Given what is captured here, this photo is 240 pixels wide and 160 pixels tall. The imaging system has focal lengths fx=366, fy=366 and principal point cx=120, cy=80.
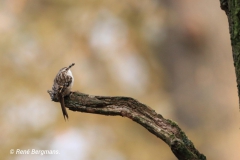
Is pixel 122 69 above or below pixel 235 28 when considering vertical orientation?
above

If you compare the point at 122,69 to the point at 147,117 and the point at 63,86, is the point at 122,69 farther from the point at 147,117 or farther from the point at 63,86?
the point at 147,117

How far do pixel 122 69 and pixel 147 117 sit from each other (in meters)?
2.49

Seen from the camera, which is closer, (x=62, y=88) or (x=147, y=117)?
(x=147, y=117)

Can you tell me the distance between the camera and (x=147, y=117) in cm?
120

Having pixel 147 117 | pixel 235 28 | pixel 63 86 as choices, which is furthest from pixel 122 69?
pixel 235 28

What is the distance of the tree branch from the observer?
1120mm

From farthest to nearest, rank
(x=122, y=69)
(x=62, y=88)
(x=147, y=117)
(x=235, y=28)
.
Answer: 1. (x=122, y=69)
2. (x=62, y=88)
3. (x=147, y=117)
4. (x=235, y=28)

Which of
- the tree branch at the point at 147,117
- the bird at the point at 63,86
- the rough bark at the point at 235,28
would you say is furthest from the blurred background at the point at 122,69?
the rough bark at the point at 235,28

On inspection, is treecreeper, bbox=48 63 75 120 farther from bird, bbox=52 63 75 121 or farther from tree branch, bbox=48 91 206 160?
tree branch, bbox=48 91 206 160

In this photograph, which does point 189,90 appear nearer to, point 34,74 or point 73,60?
point 73,60

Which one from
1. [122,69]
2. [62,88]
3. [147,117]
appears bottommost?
[147,117]

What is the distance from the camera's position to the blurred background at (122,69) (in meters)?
3.50

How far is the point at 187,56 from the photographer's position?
3.73 meters

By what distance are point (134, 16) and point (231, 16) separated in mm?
2723
